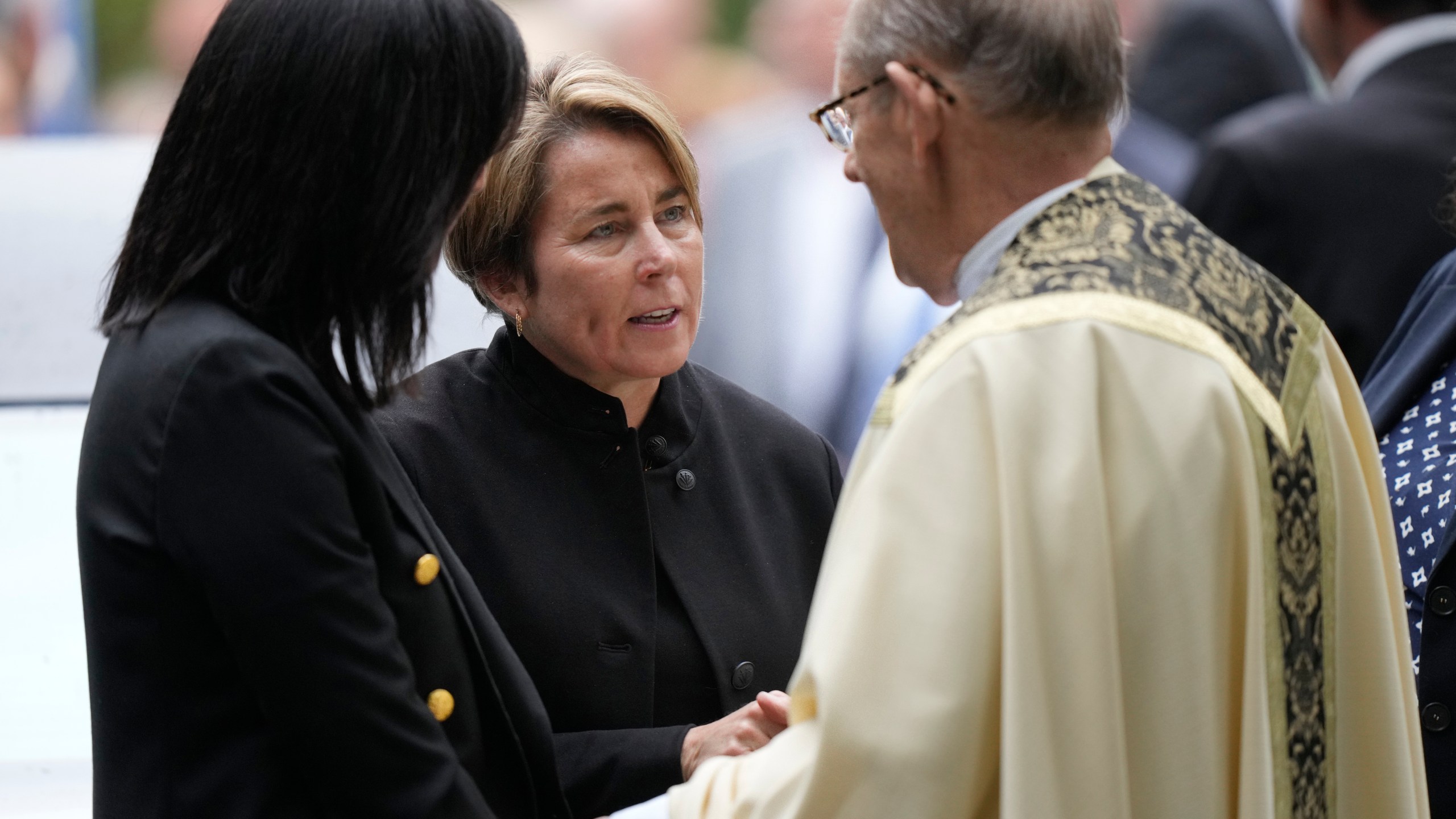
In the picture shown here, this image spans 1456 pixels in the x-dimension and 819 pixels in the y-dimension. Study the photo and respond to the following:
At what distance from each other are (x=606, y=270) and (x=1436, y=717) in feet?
4.97

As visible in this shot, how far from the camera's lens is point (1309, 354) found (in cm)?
188

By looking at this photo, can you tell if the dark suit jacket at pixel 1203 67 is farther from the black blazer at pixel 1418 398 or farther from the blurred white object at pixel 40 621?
the blurred white object at pixel 40 621

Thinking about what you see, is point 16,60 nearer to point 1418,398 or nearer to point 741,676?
point 741,676

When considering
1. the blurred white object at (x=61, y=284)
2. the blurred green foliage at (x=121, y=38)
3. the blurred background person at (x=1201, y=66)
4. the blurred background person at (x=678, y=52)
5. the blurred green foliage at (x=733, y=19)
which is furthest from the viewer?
the blurred background person at (x=1201, y=66)

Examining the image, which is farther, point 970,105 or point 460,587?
point 460,587

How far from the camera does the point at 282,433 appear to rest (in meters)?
1.63

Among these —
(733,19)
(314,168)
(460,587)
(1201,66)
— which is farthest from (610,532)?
(1201,66)

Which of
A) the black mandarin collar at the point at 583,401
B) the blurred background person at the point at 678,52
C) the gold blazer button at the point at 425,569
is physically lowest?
the gold blazer button at the point at 425,569

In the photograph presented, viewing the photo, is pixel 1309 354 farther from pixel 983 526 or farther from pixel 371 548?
pixel 371 548

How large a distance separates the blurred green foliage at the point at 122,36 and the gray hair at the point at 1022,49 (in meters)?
2.75

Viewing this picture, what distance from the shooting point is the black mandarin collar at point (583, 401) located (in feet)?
8.26

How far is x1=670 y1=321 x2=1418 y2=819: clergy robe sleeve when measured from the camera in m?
1.65

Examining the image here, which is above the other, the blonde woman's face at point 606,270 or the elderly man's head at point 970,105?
the elderly man's head at point 970,105

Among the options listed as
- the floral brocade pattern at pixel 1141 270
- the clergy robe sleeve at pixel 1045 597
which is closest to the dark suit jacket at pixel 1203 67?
the floral brocade pattern at pixel 1141 270
